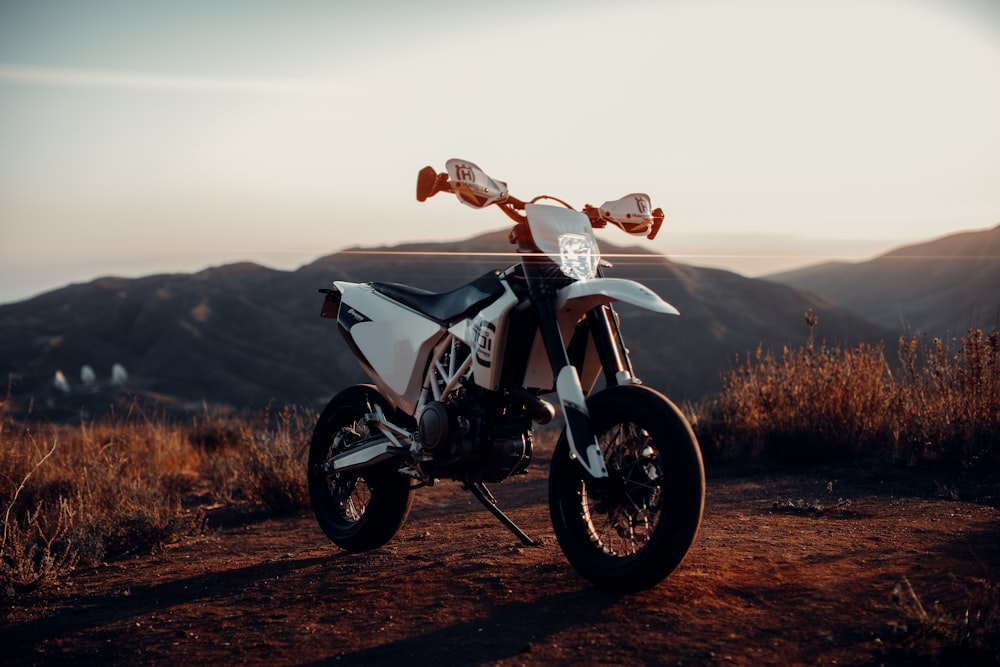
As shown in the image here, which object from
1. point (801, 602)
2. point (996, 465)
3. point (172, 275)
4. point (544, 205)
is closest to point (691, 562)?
point (801, 602)

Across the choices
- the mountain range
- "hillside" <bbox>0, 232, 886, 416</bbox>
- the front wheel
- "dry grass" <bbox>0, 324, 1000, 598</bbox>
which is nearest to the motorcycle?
the front wheel

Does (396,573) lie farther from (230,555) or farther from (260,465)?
(260,465)

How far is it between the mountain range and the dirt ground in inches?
1424

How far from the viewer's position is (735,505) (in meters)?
6.33

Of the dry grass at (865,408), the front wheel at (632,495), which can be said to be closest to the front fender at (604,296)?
the front wheel at (632,495)

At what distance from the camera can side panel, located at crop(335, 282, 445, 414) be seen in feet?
16.4

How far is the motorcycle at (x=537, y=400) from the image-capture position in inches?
151

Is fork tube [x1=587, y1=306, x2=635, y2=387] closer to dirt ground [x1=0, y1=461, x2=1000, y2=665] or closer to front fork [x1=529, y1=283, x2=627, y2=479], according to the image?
front fork [x1=529, y1=283, x2=627, y2=479]

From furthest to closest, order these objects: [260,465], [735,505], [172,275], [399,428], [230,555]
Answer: [172,275], [260,465], [735,505], [230,555], [399,428]

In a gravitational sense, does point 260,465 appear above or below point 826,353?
below

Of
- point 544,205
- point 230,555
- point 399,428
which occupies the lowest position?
point 230,555

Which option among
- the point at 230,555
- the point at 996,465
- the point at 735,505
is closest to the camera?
the point at 230,555

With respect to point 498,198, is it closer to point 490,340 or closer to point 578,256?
point 578,256

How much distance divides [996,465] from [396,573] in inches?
195
